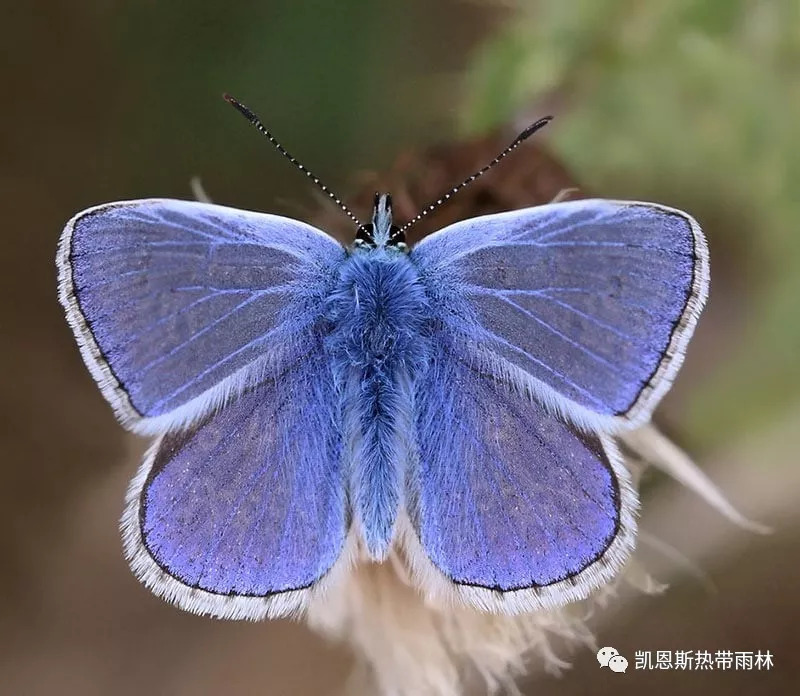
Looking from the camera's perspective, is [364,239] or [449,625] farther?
[449,625]

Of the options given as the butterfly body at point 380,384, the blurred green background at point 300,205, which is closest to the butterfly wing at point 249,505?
the butterfly body at point 380,384

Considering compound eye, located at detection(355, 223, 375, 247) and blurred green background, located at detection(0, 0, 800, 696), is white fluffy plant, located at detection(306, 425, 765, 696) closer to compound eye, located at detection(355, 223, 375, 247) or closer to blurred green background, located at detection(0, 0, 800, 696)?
blurred green background, located at detection(0, 0, 800, 696)

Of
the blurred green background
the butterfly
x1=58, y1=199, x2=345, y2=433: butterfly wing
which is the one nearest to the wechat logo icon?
the blurred green background

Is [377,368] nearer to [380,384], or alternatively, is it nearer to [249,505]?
[380,384]

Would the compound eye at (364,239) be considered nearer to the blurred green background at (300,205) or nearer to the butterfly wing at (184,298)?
the butterfly wing at (184,298)

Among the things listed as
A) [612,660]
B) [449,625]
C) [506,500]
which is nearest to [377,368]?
[506,500]

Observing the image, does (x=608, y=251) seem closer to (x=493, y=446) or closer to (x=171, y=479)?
(x=493, y=446)
